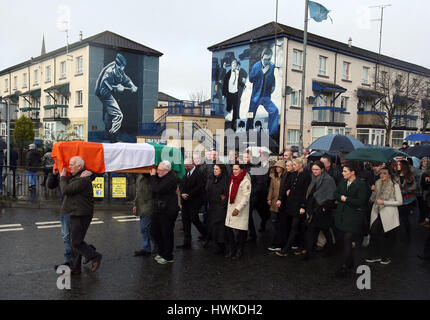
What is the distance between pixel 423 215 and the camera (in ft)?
33.8

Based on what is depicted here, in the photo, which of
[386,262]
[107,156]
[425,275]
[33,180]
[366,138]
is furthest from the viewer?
[366,138]

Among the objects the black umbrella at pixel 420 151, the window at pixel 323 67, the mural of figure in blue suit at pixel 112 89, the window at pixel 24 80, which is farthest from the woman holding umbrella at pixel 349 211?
the window at pixel 24 80

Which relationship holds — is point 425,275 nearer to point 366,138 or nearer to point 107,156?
point 107,156

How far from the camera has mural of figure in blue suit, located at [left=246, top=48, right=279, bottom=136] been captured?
29477 mm

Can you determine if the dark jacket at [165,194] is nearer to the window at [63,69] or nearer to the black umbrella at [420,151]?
the black umbrella at [420,151]

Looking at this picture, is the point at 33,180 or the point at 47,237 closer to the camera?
the point at 47,237

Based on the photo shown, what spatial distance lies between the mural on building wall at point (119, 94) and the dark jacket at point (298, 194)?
2789 centimetres

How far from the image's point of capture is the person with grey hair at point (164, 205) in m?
6.32

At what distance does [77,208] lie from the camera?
568cm

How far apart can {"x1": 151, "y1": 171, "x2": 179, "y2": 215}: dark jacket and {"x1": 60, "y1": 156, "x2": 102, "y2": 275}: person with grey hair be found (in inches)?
43.3

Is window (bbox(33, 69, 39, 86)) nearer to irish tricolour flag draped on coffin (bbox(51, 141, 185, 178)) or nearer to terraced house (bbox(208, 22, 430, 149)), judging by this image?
terraced house (bbox(208, 22, 430, 149))
